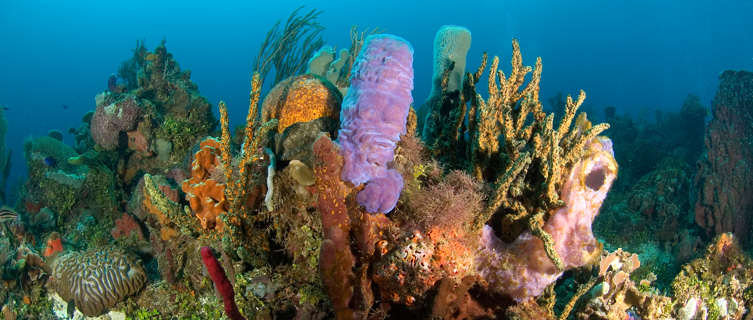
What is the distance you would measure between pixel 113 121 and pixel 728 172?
44.5 feet

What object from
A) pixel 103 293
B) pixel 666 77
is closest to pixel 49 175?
pixel 103 293

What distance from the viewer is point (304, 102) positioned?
12.8 ft

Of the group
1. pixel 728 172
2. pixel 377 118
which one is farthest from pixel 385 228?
pixel 728 172

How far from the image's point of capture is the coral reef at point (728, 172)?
7.33 metres

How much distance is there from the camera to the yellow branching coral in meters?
2.71

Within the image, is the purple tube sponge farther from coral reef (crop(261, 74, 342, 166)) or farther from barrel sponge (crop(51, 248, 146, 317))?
barrel sponge (crop(51, 248, 146, 317))

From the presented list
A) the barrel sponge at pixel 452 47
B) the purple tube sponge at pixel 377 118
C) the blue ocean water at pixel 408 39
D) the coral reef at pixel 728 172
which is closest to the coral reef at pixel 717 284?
the coral reef at pixel 728 172

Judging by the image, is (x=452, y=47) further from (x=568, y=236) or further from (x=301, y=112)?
(x=568, y=236)

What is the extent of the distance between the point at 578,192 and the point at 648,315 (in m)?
1.59

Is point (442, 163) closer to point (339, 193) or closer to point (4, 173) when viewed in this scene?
point (339, 193)

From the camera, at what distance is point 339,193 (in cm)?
266

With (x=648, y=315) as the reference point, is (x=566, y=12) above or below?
above

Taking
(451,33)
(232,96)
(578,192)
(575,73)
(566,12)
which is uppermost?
(566,12)

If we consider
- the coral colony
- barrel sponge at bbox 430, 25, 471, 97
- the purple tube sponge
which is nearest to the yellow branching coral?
the coral colony
